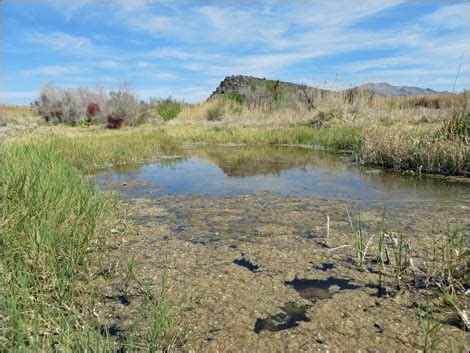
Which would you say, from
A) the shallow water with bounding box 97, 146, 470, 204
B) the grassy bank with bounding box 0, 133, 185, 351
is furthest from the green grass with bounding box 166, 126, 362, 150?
the grassy bank with bounding box 0, 133, 185, 351

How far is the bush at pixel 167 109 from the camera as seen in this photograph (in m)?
19.0

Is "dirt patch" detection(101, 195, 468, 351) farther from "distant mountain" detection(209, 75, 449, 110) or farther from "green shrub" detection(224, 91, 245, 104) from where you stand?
"green shrub" detection(224, 91, 245, 104)

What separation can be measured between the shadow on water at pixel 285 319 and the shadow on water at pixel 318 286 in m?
0.14

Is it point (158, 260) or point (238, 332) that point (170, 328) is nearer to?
point (238, 332)

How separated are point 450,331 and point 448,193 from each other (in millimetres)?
3248

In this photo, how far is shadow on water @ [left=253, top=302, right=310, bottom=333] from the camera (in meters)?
1.84

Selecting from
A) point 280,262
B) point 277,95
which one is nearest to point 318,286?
point 280,262

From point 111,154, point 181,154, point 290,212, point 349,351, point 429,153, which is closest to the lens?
Answer: point 349,351

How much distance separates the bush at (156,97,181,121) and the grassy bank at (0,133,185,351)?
1598 centimetres

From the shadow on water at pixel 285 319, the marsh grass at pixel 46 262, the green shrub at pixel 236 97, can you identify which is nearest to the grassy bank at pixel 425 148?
the shadow on water at pixel 285 319

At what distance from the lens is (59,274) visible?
7.04 feet

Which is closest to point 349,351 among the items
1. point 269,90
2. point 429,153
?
point 429,153

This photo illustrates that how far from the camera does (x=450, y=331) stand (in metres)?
1.77

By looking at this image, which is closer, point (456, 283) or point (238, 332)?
point (238, 332)
